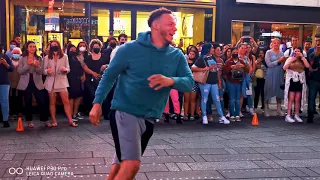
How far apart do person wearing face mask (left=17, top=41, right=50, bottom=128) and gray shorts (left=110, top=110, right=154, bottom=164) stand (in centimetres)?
533

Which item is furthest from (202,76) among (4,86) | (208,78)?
(4,86)

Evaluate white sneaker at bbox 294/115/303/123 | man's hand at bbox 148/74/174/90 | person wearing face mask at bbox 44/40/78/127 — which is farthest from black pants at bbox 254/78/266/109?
man's hand at bbox 148/74/174/90

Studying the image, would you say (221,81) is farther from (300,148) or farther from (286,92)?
(300,148)

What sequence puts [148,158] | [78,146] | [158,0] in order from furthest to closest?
A: [158,0] → [78,146] → [148,158]

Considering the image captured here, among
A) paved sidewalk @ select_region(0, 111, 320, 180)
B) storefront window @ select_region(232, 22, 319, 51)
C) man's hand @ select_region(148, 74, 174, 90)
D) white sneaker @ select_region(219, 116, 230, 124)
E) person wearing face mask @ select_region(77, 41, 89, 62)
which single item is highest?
storefront window @ select_region(232, 22, 319, 51)

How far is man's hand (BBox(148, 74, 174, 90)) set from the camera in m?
3.89

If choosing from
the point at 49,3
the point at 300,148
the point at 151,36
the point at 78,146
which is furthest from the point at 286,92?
the point at 49,3

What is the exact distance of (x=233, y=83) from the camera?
10.1 m

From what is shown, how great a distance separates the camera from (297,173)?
19.2 ft

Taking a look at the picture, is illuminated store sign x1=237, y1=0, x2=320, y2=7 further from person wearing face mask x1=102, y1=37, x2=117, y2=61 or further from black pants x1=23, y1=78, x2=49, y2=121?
black pants x1=23, y1=78, x2=49, y2=121

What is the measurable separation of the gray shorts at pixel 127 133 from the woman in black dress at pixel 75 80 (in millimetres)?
5765

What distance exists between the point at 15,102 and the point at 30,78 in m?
1.38

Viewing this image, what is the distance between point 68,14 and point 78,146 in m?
7.62

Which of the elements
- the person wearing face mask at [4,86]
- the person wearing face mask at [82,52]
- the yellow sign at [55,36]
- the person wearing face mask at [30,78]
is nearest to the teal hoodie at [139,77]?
the person wearing face mask at [30,78]
